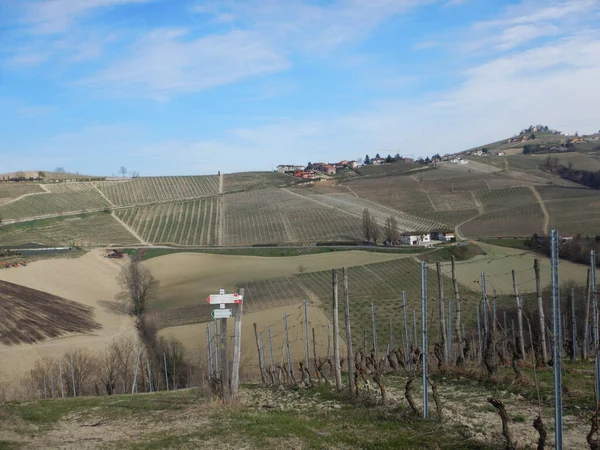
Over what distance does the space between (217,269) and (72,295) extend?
49.8 ft

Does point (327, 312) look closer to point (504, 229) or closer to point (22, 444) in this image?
point (22, 444)

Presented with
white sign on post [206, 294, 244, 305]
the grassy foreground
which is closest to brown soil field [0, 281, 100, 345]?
the grassy foreground

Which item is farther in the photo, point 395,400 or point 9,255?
point 9,255

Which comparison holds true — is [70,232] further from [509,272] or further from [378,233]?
[509,272]

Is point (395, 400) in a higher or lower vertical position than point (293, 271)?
higher

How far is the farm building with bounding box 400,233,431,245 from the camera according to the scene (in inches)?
2926

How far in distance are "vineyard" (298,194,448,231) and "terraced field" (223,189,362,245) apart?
2549 mm

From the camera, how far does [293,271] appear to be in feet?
190

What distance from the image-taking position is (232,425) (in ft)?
39.8

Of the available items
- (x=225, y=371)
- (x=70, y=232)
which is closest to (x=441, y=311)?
(x=225, y=371)

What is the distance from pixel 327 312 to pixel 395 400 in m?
28.4

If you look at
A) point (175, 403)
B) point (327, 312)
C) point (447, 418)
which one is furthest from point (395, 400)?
point (327, 312)

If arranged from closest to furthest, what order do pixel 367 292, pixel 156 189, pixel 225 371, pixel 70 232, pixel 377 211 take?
1. pixel 225 371
2. pixel 367 292
3. pixel 70 232
4. pixel 377 211
5. pixel 156 189

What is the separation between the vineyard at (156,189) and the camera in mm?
112269
